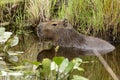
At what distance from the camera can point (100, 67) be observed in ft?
A: 16.4

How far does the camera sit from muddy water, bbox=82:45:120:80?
4.50 m

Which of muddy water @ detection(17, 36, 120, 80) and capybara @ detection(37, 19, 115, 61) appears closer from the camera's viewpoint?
muddy water @ detection(17, 36, 120, 80)

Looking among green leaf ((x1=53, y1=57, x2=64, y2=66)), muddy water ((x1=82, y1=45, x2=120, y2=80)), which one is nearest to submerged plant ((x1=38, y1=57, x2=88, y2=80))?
green leaf ((x1=53, y1=57, x2=64, y2=66))

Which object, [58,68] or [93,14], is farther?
[93,14]

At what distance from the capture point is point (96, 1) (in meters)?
7.15

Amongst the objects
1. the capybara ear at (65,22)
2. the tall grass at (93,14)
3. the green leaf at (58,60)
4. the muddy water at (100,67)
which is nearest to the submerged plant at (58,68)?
the green leaf at (58,60)

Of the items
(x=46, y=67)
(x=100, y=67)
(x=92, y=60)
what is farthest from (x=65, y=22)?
(x=46, y=67)

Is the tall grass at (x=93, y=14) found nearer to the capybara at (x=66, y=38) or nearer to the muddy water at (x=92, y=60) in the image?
the capybara at (x=66, y=38)

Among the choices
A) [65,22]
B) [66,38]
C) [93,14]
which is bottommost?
[66,38]

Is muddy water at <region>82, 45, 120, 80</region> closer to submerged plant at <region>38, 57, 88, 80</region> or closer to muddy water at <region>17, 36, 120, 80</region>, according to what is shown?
muddy water at <region>17, 36, 120, 80</region>

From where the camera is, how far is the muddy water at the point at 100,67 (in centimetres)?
450

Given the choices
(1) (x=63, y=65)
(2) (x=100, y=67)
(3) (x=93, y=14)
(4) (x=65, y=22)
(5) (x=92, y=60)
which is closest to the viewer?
(1) (x=63, y=65)

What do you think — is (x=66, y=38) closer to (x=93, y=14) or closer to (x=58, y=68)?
(x=93, y=14)

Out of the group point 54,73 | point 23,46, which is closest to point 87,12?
point 23,46
